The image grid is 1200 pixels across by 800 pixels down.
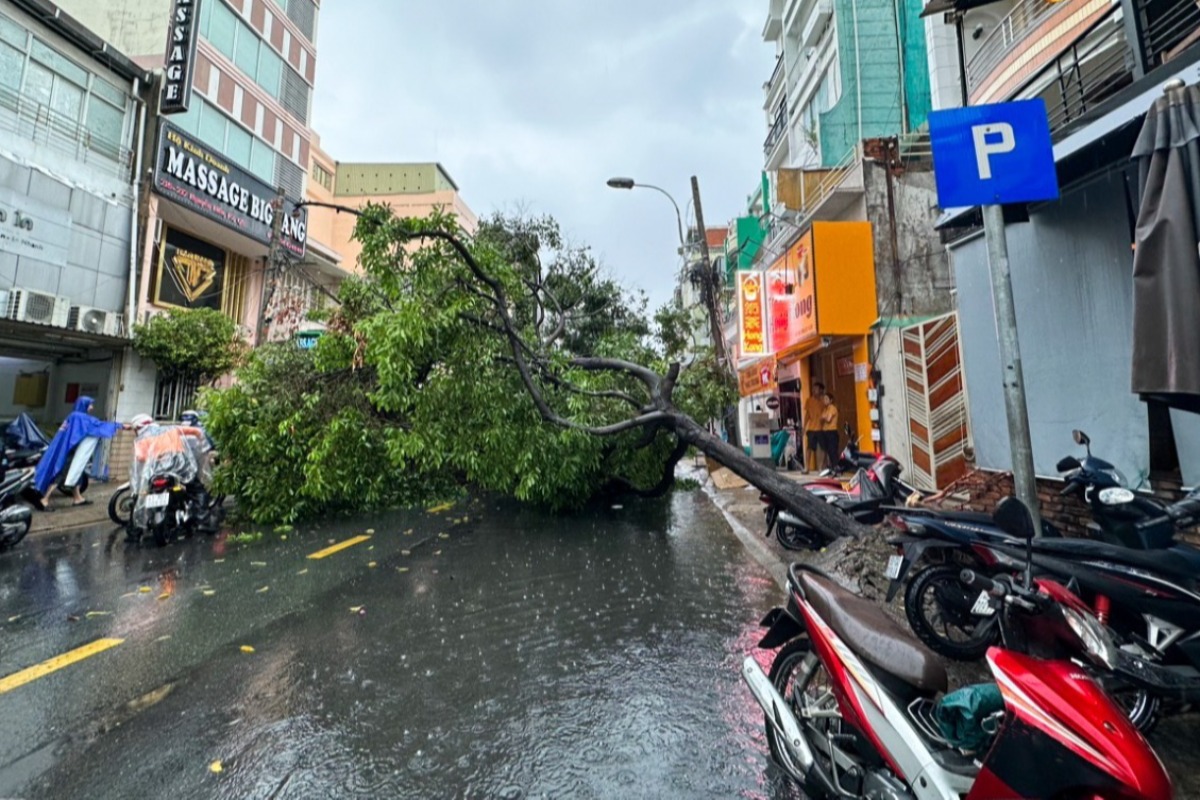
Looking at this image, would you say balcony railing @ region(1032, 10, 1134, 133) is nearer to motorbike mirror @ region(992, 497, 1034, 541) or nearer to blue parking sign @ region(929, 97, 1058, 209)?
blue parking sign @ region(929, 97, 1058, 209)

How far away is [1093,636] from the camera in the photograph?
7.52ft

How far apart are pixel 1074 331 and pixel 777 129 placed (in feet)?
68.7

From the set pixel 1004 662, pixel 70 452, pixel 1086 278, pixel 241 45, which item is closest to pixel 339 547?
pixel 70 452

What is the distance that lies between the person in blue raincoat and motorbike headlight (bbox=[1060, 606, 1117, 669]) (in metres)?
12.2

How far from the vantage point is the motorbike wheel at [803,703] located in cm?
200

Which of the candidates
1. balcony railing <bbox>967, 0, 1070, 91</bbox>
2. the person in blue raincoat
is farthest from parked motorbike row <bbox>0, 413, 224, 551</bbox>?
balcony railing <bbox>967, 0, 1070, 91</bbox>

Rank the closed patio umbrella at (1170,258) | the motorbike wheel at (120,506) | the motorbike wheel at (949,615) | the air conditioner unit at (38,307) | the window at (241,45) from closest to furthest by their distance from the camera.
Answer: the closed patio umbrella at (1170,258)
the motorbike wheel at (949,615)
the motorbike wheel at (120,506)
the air conditioner unit at (38,307)
the window at (241,45)

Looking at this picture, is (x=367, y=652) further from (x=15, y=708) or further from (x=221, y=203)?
(x=221, y=203)

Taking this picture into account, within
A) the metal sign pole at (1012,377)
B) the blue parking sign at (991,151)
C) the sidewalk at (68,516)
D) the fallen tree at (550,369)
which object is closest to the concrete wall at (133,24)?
the sidewalk at (68,516)

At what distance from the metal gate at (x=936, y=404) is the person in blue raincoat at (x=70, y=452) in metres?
13.4

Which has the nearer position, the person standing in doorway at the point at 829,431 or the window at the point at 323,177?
the person standing in doorway at the point at 829,431

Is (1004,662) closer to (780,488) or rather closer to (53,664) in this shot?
(780,488)

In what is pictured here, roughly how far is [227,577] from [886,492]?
257 inches

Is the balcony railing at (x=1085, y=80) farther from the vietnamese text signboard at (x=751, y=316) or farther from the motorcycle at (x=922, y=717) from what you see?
the vietnamese text signboard at (x=751, y=316)
